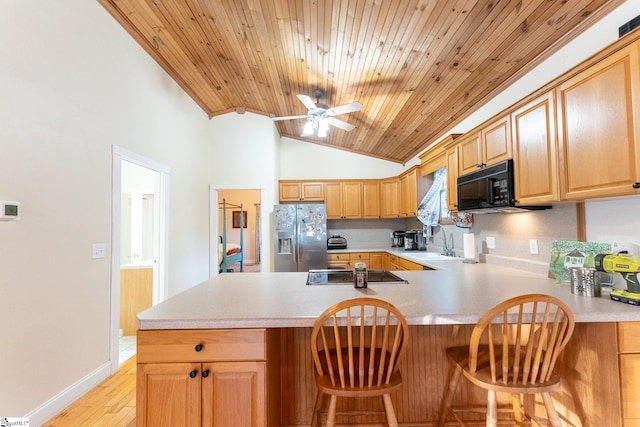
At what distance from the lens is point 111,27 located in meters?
2.60

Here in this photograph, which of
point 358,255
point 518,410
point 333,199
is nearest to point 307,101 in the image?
point 333,199

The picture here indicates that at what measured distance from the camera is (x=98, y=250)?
8.02 ft

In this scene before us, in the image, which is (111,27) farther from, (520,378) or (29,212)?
(520,378)

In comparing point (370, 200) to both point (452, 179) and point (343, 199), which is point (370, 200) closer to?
point (343, 199)

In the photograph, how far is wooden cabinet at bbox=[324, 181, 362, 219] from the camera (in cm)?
538

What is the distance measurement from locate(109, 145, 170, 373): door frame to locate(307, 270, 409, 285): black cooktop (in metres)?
1.79

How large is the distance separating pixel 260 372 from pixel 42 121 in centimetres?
216

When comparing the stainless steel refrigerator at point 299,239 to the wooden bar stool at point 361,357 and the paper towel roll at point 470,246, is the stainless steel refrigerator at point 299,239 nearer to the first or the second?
the paper towel roll at point 470,246

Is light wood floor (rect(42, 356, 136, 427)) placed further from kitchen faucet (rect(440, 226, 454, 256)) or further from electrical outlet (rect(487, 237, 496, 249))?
kitchen faucet (rect(440, 226, 454, 256))

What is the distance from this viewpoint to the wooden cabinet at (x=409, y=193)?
4.25m

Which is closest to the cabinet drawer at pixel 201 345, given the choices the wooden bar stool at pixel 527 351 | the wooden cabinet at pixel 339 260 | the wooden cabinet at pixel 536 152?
the wooden bar stool at pixel 527 351

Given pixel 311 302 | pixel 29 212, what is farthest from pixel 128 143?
pixel 311 302

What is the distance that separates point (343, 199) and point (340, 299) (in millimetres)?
3938

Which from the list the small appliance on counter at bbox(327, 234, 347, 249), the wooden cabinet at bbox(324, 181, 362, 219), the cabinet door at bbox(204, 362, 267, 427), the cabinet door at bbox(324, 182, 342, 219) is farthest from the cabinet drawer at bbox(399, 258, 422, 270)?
the cabinet door at bbox(204, 362, 267, 427)
